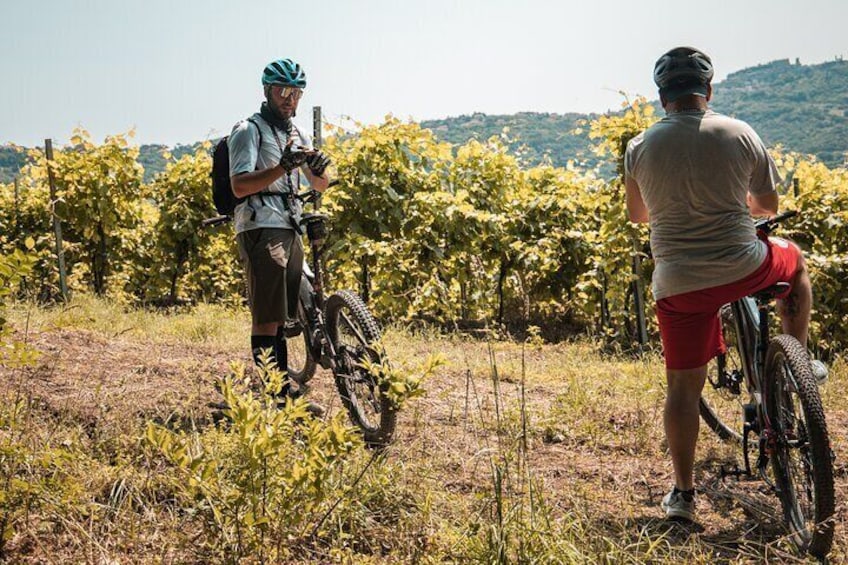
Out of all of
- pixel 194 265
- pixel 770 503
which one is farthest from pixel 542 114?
pixel 770 503

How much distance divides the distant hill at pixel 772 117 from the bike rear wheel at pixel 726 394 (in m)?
61.5

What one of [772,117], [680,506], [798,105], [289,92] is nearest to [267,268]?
[289,92]

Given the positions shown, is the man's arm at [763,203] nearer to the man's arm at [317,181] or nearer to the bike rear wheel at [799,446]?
the bike rear wheel at [799,446]

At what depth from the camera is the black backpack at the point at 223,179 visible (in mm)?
4172

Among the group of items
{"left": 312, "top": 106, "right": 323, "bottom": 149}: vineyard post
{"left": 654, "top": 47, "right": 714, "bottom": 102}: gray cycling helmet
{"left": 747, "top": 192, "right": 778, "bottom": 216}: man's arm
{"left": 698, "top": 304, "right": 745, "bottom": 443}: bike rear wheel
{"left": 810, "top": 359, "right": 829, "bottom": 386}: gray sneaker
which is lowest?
{"left": 698, "top": 304, "right": 745, "bottom": 443}: bike rear wheel

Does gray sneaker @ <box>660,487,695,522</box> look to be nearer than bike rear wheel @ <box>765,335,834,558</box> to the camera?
No

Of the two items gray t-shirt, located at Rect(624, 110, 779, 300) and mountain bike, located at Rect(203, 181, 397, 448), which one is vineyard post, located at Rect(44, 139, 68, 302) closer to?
mountain bike, located at Rect(203, 181, 397, 448)

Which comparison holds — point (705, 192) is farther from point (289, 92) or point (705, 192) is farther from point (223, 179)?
point (223, 179)

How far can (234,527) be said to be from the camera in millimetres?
2484

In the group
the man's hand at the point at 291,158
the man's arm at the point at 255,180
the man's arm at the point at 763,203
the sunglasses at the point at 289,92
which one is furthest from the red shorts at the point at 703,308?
the sunglasses at the point at 289,92

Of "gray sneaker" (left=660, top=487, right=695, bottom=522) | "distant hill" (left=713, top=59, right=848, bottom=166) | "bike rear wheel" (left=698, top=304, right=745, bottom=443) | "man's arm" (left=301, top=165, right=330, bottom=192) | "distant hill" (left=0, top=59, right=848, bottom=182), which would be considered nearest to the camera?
"gray sneaker" (left=660, top=487, right=695, bottom=522)

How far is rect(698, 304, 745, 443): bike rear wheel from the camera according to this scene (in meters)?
3.65

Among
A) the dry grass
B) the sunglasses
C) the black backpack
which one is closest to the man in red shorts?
the dry grass

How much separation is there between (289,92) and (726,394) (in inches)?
116
